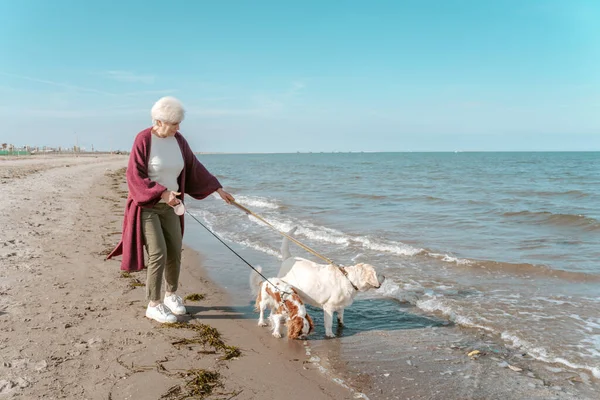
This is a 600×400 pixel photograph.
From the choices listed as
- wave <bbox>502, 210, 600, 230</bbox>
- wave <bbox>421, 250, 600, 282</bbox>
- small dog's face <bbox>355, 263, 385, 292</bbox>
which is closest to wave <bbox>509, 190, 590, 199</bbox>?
wave <bbox>502, 210, 600, 230</bbox>

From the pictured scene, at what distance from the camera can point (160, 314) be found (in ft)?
16.3

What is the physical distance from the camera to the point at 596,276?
7.86 m

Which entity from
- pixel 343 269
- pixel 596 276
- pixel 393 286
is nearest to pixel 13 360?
pixel 343 269

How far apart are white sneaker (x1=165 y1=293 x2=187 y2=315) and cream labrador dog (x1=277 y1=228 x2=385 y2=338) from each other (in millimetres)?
1343

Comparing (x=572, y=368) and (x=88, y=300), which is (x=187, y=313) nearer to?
(x=88, y=300)

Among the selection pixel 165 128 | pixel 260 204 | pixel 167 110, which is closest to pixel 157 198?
pixel 165 128

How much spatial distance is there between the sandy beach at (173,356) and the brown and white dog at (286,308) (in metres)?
0.13

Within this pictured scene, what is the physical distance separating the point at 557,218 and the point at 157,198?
543 inches

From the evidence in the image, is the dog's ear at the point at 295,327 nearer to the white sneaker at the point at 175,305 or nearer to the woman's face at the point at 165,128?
the white sneaker at the point at 175,305

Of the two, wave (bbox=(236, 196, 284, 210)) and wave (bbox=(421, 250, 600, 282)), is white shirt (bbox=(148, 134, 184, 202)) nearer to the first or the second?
wave (bbox=(421, 250, 600, 282))

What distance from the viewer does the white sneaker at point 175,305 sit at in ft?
17.6

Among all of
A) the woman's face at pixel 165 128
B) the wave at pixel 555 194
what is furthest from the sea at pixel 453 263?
the wave at pixel 555 194

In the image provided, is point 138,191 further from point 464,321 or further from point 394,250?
point 394,250

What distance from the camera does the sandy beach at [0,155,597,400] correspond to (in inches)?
143
